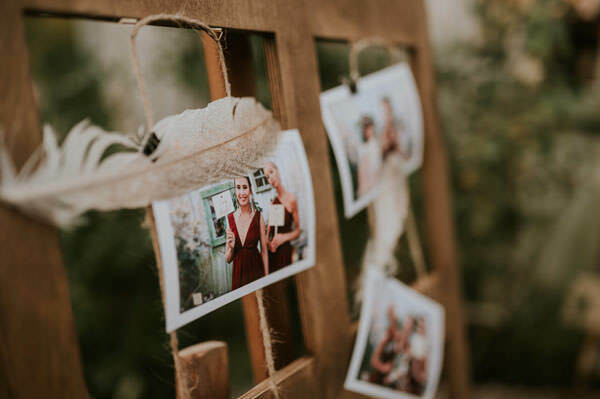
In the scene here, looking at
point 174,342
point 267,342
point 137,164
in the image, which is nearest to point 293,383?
point 267,342

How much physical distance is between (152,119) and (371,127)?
37 centimetres

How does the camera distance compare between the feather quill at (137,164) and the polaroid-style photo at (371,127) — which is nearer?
the feather quill at (137,164)

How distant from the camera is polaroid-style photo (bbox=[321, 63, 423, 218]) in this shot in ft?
2.05

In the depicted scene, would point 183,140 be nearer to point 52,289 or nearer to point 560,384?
point 52,289

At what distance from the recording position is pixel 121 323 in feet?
4.83

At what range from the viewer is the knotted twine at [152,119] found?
1.31ft

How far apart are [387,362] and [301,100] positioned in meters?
0.40

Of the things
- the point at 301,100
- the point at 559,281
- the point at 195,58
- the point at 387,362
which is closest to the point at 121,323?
the point at 195,58

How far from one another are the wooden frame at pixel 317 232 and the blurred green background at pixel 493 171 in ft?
2.30

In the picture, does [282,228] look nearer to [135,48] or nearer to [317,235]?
[317,235]

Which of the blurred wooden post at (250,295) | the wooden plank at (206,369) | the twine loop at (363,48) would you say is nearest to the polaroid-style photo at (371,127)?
the twine loop at (363,48)

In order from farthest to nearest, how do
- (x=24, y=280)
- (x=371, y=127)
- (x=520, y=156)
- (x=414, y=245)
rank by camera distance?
(x=520, y=156)
(x=414, y=245)
(x=371, y=127)
(x=24, y=280)

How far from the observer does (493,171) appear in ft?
5.03

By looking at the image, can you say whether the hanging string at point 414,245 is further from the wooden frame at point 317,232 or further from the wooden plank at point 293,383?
the wooden plank at point 293,383
